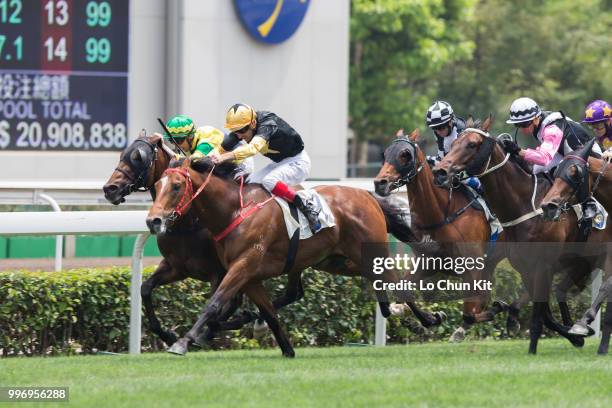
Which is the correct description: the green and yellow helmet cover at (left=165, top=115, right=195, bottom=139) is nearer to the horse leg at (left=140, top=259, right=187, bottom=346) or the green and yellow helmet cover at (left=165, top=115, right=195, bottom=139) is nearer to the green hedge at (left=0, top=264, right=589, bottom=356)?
the horse leg at (left=140, top=259, right=187, bottom=346)

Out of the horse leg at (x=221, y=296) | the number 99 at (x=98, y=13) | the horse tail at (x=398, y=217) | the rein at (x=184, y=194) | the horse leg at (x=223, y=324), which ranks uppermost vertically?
the number 99 at (x=98, y=13)

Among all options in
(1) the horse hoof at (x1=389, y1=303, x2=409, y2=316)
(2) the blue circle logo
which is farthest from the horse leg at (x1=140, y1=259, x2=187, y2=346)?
(2) the blue circle logo

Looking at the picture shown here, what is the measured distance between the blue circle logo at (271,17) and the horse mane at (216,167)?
881 centimetres

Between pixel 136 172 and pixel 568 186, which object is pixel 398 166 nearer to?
pixel 568 186

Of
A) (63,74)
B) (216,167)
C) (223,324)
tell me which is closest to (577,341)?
(223,324)

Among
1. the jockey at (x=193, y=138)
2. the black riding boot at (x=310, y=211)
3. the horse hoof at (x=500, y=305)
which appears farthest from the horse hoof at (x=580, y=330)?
the jockey at (x=193, y=138)

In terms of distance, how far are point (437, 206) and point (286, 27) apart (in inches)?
338

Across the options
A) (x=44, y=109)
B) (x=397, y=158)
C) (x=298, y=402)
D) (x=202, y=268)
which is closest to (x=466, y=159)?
(x=397, y=158)

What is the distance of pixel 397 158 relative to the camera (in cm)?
970

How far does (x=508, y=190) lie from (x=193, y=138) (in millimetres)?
2228

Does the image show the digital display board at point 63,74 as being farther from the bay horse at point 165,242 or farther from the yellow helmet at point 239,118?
the yellow helmet at point 239,118

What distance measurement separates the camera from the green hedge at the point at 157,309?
975 cm

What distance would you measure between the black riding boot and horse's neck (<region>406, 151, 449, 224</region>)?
902 millimetres

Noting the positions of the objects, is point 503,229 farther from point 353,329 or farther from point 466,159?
point 353,329
